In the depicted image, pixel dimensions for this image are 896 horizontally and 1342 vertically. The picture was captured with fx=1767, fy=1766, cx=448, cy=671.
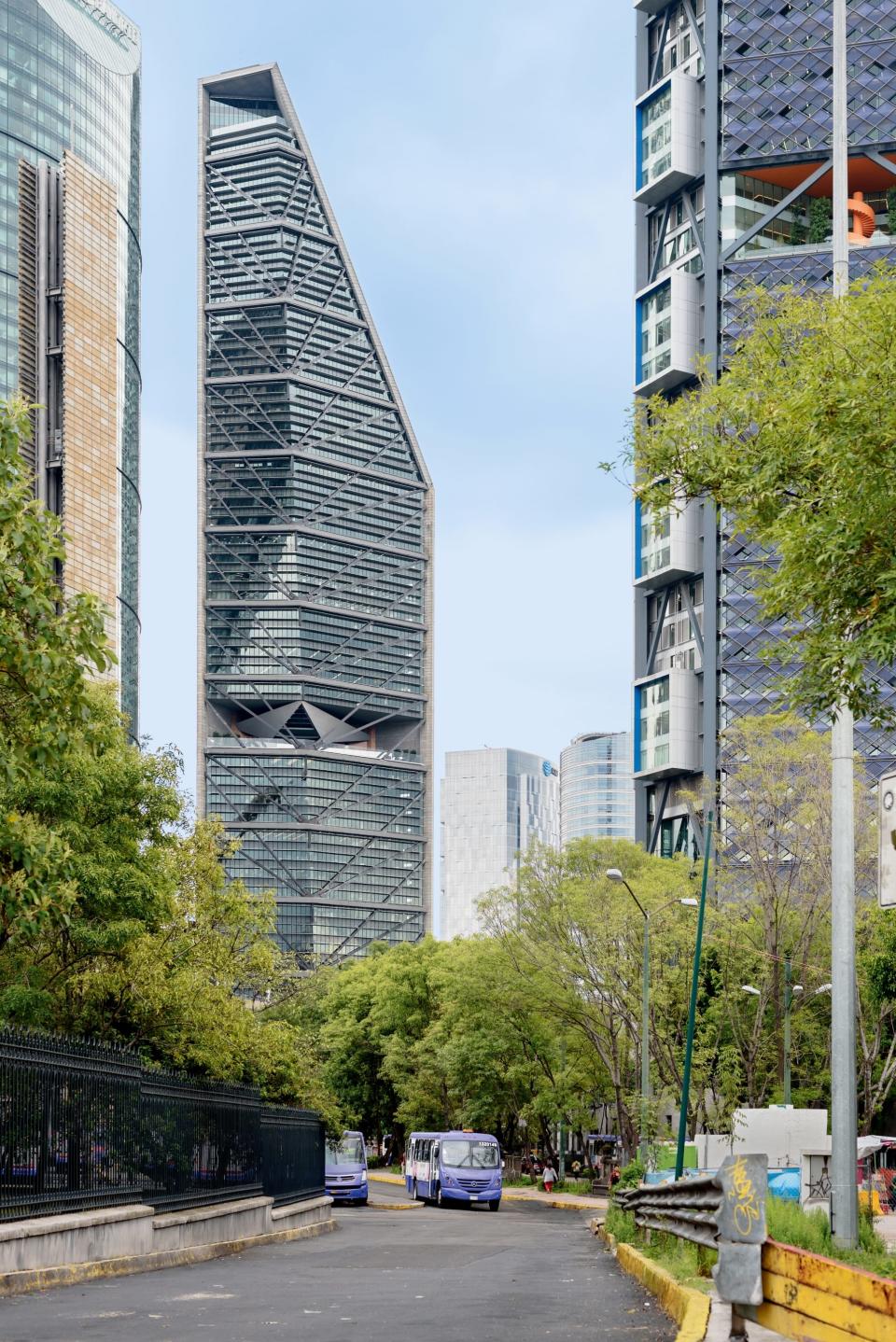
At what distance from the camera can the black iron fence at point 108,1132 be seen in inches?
668

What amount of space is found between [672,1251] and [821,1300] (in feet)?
43.6

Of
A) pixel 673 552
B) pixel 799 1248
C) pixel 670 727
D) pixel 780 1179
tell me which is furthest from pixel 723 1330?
pixel 673 552

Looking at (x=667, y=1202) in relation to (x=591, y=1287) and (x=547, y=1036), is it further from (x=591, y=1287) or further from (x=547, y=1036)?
(x=547, y=1036)

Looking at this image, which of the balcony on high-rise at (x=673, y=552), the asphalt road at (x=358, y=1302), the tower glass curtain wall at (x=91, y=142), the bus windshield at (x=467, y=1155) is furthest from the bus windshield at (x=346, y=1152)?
the tower glass curtain wall at (x=91, y=142)

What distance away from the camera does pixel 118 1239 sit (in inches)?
760

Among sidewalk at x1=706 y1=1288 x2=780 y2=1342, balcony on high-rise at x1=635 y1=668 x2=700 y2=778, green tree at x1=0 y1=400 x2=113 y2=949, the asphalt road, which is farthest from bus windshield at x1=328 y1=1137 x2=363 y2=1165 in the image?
sidewalk at x1=706 y1=1288 x2=780 y2=1342

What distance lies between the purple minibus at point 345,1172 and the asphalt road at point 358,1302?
33.0 meters

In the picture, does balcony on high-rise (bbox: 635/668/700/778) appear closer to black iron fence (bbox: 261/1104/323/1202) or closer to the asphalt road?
black iron fence (bbox: 261/1104/323/1202)

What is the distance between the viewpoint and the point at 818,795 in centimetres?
5328

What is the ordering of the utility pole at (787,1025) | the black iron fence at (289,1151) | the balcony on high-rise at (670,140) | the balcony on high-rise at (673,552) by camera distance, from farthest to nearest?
the balcony on high-rise at (670,140) → the balcony on high-rise at (673,552) → the utility pole at (787,1025) → the black iron fence at (289,1151)

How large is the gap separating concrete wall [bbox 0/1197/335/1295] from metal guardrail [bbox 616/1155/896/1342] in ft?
26.4

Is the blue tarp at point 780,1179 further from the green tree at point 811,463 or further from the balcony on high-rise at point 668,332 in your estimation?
the balcony on high-rise at point 668,332

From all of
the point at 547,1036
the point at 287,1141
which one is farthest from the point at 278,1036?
the point at 547,1036

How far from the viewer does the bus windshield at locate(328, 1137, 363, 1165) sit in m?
59.5
